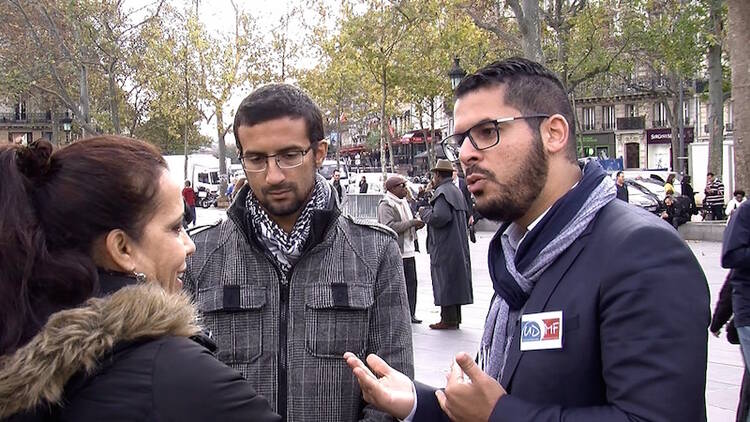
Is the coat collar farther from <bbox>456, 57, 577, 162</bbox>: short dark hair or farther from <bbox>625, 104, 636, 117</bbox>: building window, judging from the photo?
<bbox>625, 104, 636, 117</bbox>: building window

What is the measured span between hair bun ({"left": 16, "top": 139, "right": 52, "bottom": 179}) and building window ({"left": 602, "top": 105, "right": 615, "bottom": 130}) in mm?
58255

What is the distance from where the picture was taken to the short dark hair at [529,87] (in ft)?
7.10

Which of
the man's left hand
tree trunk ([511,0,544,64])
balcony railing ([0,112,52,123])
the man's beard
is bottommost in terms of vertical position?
the man's left hand

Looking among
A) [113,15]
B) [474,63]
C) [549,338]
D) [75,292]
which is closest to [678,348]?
[549,338]

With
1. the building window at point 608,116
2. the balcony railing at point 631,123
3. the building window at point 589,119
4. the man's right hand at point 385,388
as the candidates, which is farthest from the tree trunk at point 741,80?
the building window at point 589,119

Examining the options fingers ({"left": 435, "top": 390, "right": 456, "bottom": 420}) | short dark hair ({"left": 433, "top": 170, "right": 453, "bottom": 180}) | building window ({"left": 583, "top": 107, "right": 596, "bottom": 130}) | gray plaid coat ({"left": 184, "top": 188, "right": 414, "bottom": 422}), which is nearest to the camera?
fingers ({"left": 435, "top": 390, "right": 456, "bottom": 420})

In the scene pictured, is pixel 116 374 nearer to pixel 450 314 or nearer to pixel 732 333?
pixel 732 333

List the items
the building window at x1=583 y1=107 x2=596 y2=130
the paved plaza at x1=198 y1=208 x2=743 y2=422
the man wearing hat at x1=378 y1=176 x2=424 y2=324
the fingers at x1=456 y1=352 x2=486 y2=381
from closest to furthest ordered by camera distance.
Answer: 1. the fingers at x1=456 y1=352 x2=486 y2=381
2. the paved plaza at x1=198 y1=208 x2=743 y2=422
3. the man wearing hat at x1=378 y1=176 x2=424 y2=324
4. the building window at x1=583 y1=107 x2=596 y2=130

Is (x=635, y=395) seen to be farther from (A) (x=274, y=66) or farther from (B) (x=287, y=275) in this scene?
(A) (x=274, y=66)

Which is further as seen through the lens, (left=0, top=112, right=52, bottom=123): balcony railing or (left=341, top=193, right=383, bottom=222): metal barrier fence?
(left=0, top=112, right=52, bottom=123): balcony railing

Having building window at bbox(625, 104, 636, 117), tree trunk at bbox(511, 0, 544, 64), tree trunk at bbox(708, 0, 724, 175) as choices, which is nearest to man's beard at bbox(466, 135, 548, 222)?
tree trunk at bbox(511, 0, 544, 64)

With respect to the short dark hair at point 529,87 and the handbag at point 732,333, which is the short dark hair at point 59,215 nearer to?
the short dark hair at point 529,87

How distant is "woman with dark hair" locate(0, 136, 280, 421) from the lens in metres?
1.43

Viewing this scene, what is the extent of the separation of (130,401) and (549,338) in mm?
930
